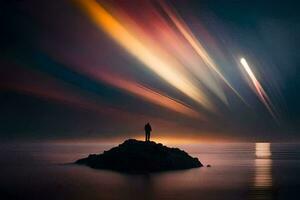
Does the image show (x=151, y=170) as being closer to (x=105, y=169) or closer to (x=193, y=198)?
(x=105, y=169)

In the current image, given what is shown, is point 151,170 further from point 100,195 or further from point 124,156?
point 100,195

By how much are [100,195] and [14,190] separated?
1658 cm

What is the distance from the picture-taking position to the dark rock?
103 m

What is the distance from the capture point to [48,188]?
74.6 m

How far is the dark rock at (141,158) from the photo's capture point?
10338cm

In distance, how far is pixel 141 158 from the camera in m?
105

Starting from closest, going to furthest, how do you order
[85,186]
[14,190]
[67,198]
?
[67,198] < [14,190] < [85,186]

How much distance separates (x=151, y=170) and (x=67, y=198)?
1936 inches

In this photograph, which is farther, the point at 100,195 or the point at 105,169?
the point at 105,169

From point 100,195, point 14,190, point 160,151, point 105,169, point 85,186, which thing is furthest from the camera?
point 105,169

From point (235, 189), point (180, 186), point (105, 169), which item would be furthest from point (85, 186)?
point (105, 169)

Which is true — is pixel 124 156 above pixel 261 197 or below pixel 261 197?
above

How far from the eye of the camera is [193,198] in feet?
209

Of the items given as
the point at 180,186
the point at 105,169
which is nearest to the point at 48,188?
the point at 180,186
